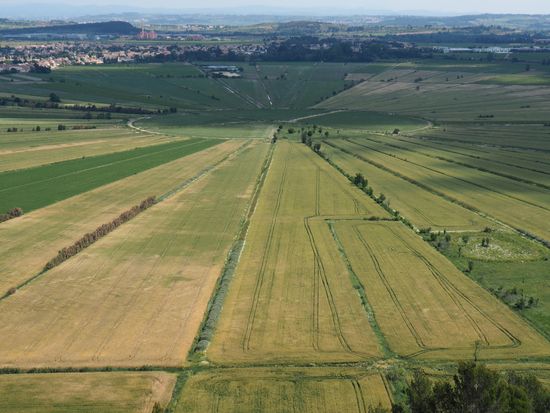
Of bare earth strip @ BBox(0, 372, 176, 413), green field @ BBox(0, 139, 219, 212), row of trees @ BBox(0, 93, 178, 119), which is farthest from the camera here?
row of trees @ BBox(0, 93, 178, 119)

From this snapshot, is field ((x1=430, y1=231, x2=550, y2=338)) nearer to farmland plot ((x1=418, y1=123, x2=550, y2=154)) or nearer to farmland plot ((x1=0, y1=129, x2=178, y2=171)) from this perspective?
farmland plot ((x1=418, y1=123, x2=550, y2=154))

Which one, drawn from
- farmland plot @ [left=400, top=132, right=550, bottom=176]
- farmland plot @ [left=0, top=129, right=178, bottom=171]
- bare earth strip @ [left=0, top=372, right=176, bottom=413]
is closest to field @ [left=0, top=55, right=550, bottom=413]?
bare earth strip @ [left=0, top=372, right=176, bottom=413]

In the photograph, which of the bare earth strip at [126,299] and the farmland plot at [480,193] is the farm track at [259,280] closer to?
the bare earth strip at [126,299]

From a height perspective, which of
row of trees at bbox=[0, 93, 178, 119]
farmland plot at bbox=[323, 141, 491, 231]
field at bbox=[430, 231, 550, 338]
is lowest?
field at bbox=[430, 231, 550, 338]

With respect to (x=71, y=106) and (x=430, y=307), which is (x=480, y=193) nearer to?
(x=430, y=307)

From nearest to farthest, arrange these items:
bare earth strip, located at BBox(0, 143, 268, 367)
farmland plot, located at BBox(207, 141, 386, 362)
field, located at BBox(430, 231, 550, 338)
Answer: bare earth strip, located at BBox(0, 143, 268, 367) → farmland plot, located at BBox(207, 141, 386, 362) → field, located at BBox(430, 231, 550, 338)

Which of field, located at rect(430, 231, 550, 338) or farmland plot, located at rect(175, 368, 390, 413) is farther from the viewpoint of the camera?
field, located at rect(430, 231, 550, 338)


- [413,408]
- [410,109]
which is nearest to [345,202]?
[413,408]
